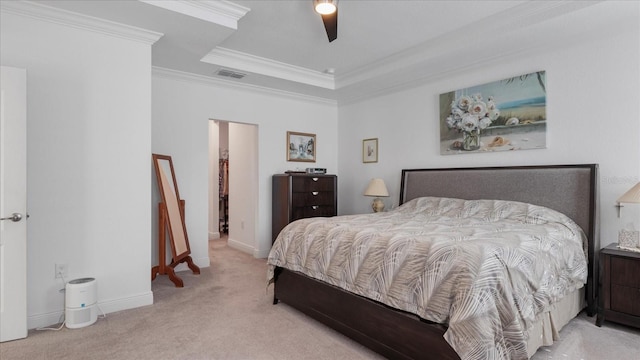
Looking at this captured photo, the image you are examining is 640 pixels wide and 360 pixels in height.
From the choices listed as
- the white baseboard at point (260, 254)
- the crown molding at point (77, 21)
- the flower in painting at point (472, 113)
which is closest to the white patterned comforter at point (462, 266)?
the flower in painting at point (472, 113)

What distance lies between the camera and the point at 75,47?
2932 mm

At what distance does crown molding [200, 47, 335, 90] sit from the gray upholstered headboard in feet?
6.55

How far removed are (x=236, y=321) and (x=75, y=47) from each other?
2694 mm

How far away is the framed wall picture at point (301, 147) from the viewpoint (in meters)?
5.53

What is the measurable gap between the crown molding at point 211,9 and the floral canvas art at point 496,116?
9.04 ft

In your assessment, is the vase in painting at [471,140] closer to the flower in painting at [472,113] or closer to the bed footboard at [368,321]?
the flower in painting at [472,113]

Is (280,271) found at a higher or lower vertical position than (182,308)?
higher

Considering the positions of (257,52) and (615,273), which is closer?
(615,273)

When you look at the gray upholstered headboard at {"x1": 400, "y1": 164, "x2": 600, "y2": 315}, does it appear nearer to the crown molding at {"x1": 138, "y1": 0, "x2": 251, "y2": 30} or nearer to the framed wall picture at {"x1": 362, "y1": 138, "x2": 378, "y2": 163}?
the framed wall picture at {"x1": 362, "y1": 138, "x2": 378, "y2": 163}

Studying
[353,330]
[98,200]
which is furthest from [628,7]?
[98,200]

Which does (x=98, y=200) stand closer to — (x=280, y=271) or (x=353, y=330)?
(x=280, y=271)

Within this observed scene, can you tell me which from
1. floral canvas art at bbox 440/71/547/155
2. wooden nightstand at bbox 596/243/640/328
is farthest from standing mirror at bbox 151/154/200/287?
wooden nightstand at bbox 596/243/640/328

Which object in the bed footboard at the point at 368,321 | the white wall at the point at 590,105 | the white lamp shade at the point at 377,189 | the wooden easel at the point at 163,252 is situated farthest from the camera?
the white lamp shade at the point at 377,189

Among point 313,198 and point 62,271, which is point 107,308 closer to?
point 62,271
